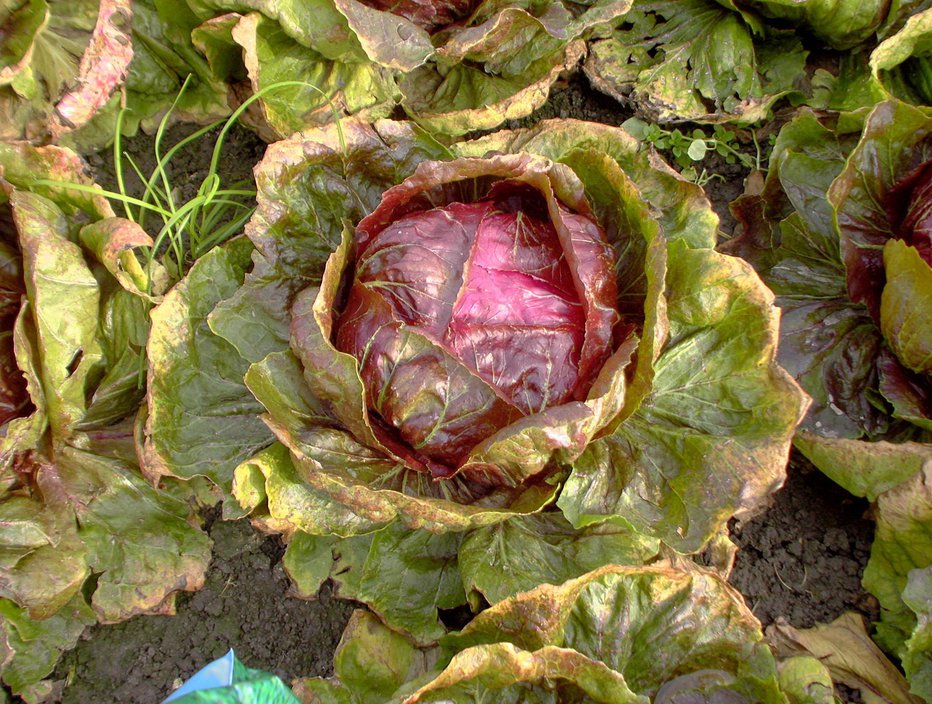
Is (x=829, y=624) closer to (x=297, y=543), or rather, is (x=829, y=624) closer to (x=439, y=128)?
(x=297, y=543)

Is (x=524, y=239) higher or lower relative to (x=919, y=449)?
higher

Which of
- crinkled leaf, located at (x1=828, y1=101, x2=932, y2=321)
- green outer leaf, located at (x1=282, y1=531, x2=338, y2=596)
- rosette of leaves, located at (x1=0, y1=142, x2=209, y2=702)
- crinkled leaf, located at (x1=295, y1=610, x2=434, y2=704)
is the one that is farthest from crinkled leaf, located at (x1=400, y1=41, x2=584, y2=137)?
crinkled leaf, located at (x1=295, y1=610, x2=434, y2=704)

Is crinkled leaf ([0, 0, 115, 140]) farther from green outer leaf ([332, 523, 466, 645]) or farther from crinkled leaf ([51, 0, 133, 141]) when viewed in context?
green outer leaf ([332, 523, 466, 645])

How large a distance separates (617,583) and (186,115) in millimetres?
2420

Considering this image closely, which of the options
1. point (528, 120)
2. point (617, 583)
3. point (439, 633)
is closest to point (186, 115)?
point (528, 120)

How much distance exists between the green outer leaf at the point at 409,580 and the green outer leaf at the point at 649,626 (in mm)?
412

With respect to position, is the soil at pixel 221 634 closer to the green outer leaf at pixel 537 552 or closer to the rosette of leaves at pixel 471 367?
the rosette of leaves at pixel 471 367

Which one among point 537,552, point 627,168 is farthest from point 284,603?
point 627,168

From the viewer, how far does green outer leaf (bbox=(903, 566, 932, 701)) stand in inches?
96.7

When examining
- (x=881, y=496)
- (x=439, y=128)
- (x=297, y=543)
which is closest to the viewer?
(x=881, y=496)

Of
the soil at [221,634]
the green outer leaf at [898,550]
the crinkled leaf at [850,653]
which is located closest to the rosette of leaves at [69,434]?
the soil at [221,634]

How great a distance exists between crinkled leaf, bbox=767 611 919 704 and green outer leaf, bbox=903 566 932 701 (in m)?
0.15

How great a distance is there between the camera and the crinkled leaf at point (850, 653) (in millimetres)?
2709

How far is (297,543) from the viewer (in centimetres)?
279
